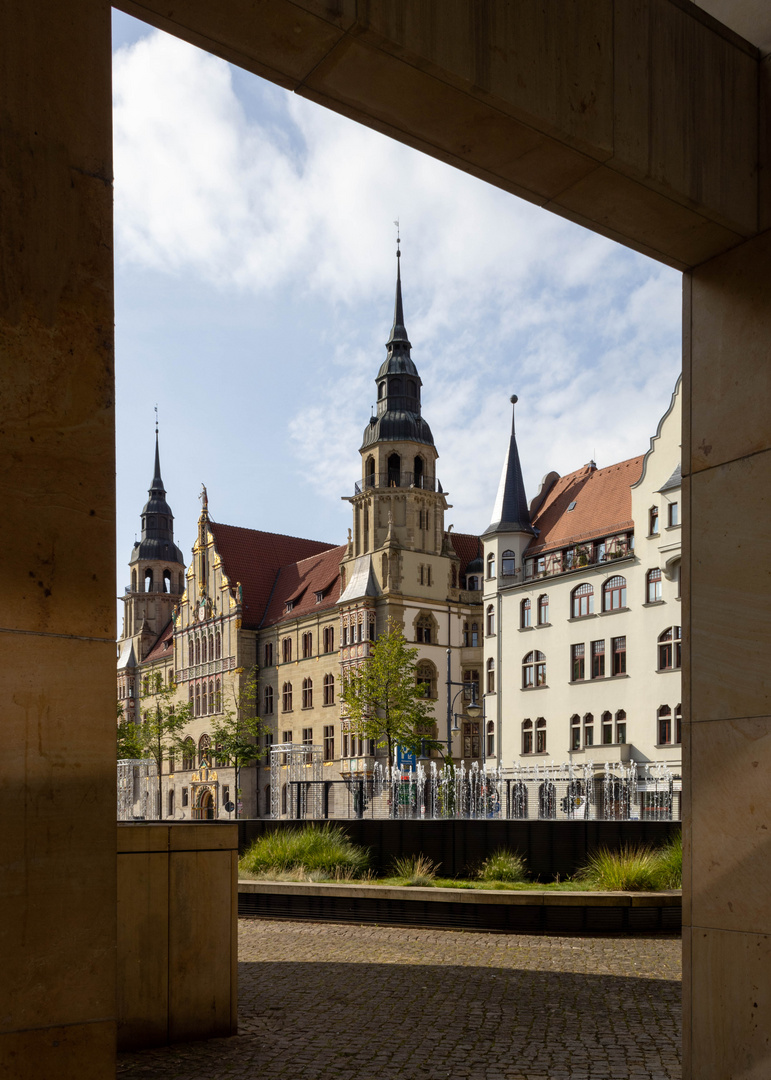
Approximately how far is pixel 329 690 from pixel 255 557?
16.8 m

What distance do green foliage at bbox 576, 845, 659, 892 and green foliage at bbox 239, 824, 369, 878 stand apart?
330cm

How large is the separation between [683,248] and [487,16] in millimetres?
1815

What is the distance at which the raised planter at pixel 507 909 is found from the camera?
42.7ft

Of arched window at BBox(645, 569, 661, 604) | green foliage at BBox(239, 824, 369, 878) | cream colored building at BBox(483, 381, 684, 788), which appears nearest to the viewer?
green foliage at BBox(239, 824, 369, 878)

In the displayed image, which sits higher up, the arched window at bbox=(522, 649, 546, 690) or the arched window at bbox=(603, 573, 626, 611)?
the arched window at bbox=(603, 573, 626, 611)

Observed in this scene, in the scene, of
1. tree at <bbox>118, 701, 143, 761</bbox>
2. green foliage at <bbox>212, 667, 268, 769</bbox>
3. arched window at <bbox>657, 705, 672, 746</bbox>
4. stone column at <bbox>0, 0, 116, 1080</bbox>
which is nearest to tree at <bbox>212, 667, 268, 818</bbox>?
green foliage at <bbox>212, 667, 268, 769</bbox>

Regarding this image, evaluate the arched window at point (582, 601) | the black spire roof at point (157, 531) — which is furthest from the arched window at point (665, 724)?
the black spire roof at point (157, 531)

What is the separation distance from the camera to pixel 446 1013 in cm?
841

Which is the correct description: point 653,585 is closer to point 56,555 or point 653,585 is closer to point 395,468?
point 395,468

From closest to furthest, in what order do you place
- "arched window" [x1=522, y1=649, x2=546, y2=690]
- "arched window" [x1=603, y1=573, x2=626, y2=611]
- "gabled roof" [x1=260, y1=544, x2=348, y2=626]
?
"arched window" [x1=603, y1=573, x2=626, y2=611] < "arched window" [x1=522, y1=649, x2=546, y2=690] < "gabled roof" [x1=260, y1=544, x2=348, y2=626]

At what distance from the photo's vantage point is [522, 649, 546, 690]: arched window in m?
48.4

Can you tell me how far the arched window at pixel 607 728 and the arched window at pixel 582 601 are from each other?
13.8 ft

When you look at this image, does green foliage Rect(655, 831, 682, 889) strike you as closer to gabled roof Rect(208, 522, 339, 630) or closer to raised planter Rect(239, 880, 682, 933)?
raised planter Rect(239, 880, 682, 933)

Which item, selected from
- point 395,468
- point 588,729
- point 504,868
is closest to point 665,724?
point 588,729
